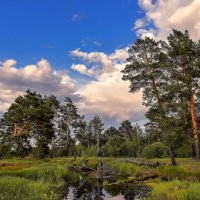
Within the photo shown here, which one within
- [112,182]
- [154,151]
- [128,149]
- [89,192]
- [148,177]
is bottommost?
[89,192]

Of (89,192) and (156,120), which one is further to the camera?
(156,120)

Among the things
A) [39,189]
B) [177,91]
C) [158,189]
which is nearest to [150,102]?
[177,91]

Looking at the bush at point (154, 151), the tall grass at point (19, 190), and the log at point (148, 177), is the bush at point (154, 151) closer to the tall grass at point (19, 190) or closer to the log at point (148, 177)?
the log at point (148, 177)

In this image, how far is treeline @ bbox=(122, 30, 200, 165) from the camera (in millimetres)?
33219

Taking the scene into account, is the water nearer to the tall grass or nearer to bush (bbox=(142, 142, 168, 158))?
the tall grass

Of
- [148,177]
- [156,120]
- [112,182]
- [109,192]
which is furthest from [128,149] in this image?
[109,192]

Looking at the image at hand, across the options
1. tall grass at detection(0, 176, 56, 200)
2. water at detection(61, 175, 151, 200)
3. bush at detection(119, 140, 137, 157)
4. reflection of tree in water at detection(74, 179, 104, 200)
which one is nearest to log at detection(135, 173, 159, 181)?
water at detection(61, 175, 151, 200)

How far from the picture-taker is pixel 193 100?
3438 centimetres

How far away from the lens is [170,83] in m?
35.4

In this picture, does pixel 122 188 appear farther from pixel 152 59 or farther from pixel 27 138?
pixel 27 138

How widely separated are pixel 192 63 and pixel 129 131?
100m

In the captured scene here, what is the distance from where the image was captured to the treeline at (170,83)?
3322 cm

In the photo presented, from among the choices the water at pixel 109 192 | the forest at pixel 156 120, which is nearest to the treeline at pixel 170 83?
the forest at pixel 156 120

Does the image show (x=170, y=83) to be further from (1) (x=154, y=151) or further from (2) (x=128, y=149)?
(2) (x=128, y=149)
